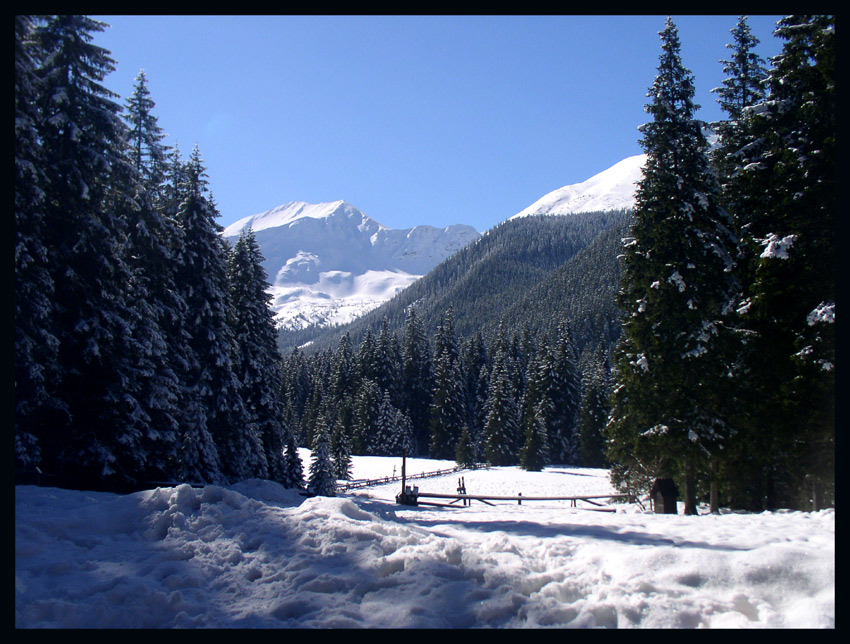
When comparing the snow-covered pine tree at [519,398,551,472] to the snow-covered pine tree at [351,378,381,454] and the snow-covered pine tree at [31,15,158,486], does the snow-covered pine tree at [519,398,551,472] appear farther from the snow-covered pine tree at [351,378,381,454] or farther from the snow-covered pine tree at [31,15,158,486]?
the snow-covered pine tree at [31,15,158,486]

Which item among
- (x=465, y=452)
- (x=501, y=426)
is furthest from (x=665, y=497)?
(x=501, y=426)

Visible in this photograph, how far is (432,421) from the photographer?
6631 centimetres

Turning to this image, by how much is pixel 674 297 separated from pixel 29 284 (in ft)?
59.1

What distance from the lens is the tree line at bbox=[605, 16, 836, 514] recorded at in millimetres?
13484

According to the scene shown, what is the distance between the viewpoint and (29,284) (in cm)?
1326

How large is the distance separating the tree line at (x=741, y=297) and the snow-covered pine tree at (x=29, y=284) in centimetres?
1700

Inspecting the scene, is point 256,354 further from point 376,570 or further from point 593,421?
point 593,421

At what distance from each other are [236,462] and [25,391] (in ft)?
35.7

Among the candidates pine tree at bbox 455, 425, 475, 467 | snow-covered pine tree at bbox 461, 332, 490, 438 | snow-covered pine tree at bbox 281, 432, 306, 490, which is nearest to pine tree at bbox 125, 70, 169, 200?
snow-covered pine tree at bbox 281, 432, 306, 490

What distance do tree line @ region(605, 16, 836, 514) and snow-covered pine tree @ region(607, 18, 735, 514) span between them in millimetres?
43

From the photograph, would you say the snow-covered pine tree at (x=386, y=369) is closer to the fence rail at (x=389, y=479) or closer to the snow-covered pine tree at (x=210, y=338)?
the fence rail at (x=389, y=479)

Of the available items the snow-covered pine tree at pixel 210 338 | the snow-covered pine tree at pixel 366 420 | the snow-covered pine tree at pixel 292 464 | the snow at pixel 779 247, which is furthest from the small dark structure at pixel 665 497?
the snow-covered pine tree at pixel 366 420
